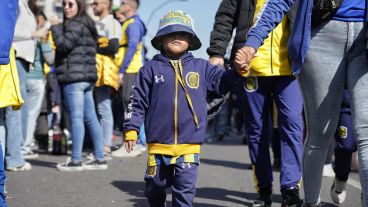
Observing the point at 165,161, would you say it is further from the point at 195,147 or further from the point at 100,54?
the point at 100,54

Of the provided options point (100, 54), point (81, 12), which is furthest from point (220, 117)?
point (81, 12)

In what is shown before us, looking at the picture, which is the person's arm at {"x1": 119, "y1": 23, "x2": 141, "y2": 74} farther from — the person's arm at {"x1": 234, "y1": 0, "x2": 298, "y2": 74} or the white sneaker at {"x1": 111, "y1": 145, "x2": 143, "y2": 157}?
the person's arm at {"x1": 234, "y1": 0, "x2": 298, "y2": 74}

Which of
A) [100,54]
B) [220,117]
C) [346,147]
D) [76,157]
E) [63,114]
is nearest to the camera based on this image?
[346,147]

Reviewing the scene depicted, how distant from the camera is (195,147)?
4.79m

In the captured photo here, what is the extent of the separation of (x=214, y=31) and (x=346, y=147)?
1.36 m

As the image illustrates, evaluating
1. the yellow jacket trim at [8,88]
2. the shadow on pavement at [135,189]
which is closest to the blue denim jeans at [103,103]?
the shadow on pavement at [135,189]

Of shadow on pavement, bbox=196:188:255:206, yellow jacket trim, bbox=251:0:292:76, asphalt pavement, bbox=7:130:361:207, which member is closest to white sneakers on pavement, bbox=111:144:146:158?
asphalt pavement, bbox=7:130:361:207

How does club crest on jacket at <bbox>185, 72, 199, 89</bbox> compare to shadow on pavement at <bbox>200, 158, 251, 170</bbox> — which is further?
shadow on pavement at <bbox>200, 158, 251, 170</bbox>

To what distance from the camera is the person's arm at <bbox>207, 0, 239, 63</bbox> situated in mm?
5816

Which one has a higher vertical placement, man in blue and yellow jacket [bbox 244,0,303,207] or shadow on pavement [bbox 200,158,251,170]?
man in blue and yellow jacket [bbox 244,0,303,207]

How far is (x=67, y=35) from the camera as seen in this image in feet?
27.4

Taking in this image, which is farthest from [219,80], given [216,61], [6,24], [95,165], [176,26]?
[95,165]

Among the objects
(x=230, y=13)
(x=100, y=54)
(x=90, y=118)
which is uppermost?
(x=230, y=13)

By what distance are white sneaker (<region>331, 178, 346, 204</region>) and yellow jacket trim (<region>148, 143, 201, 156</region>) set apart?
1.64 metres
